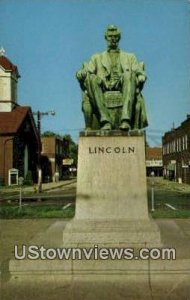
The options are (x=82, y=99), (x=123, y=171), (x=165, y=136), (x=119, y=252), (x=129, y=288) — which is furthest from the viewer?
(x=165, y=136)

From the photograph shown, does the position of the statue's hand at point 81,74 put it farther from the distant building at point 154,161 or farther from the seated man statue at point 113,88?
the distant building at point 154,161

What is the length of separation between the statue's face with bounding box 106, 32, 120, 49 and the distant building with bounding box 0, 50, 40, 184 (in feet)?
138

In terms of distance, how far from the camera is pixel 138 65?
9273 mm

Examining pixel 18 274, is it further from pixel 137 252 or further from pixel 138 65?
pixel 138 65

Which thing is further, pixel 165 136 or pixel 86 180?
pixel 165 136

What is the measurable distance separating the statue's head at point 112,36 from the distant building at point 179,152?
4479 cm

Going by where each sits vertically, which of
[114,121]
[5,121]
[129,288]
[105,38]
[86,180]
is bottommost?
[129,288]

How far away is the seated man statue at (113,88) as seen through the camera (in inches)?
348

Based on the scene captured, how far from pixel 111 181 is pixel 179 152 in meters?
57.1

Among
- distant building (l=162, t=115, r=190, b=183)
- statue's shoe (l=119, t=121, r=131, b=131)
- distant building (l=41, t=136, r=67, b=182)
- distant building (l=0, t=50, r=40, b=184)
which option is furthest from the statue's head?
distant building (l=41, t=136, r=67, b=182)

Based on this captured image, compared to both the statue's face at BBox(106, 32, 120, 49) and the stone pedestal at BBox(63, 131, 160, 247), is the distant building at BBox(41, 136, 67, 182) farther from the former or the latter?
the stone pedestal at BBox(63, 131, 160, 247)

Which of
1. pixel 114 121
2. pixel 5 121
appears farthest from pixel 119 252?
pixel 5 121

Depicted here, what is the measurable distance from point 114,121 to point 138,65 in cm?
108

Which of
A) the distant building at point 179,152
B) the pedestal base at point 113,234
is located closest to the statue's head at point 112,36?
the pedestal base at point 113,234
